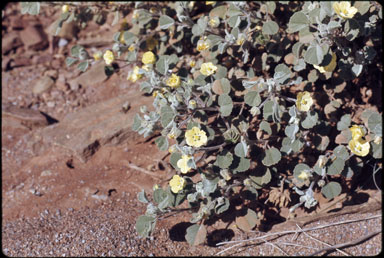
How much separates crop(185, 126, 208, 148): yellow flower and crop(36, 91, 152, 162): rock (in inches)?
50.3

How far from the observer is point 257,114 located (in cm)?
294

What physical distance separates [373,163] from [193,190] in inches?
56.2

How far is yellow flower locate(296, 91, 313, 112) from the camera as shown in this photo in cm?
280

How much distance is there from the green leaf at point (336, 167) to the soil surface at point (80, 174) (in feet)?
1.33

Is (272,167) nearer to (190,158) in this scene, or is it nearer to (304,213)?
(304,213)

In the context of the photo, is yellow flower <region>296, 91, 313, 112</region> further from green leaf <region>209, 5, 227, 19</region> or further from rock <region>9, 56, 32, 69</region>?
rock <region>9, 56, 32, 69</region>

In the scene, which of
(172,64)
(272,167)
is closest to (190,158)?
(272,167)

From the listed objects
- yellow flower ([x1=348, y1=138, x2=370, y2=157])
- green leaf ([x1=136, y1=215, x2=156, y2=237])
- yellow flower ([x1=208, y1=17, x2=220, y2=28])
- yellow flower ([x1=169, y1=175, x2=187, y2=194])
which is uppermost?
yellow flower ([x1=208, y1=17, x2=220, y2=28])

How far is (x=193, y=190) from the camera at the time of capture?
2.99 meters

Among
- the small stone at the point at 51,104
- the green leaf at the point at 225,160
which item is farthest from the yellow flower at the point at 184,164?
the small stone at the point at 51,104

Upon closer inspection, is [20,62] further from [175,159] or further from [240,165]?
[240,165]

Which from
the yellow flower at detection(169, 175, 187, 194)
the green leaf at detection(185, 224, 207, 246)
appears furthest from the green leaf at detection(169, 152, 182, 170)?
the green leaf at detection(185, 224, 207, 246)

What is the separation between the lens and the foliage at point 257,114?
112 inches

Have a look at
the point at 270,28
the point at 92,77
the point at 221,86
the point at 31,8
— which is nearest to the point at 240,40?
the point at 270,28
